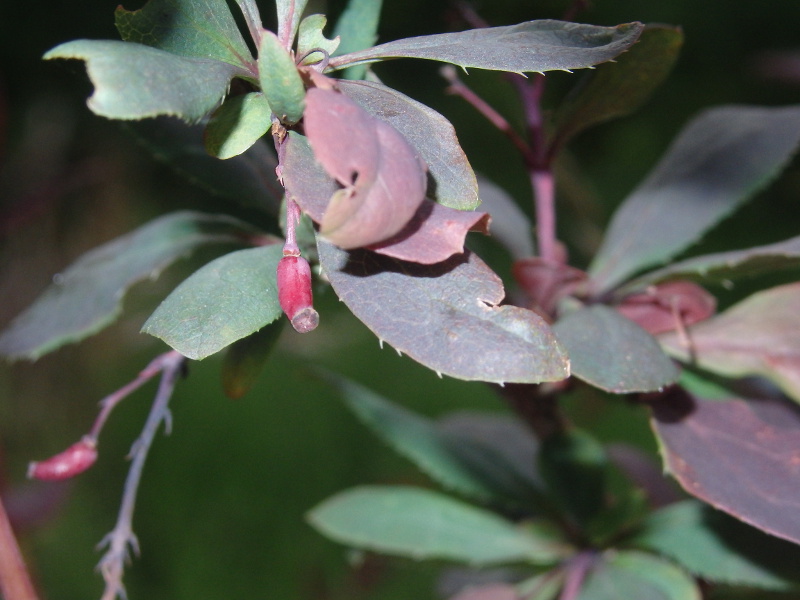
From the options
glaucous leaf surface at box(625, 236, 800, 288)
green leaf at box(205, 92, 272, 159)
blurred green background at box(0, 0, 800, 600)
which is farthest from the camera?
blurred green background at box(0, 0, 800, 600)

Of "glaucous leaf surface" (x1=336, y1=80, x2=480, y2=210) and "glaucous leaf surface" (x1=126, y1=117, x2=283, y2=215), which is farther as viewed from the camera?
"glaucous leaf surface" (x1=126, y1=117, x2=283, y2=215)

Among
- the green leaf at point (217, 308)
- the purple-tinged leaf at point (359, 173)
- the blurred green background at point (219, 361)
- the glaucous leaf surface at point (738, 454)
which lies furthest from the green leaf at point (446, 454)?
the blurred green background at point (219, 361)

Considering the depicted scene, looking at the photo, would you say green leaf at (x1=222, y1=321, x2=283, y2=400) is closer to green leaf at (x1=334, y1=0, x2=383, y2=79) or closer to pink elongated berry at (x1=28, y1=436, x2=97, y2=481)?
pink elongated berry at (x1=28, y1=436, x2=97, y2=481)

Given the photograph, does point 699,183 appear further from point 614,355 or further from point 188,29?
point 188,29

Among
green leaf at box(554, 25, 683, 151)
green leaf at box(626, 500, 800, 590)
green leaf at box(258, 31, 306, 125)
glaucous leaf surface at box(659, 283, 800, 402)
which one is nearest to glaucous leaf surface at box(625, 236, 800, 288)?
glaucous leaf surface at box(659, 283, 800, 402)

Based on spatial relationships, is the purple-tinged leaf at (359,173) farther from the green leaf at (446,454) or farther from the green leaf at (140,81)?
the green leaf at (446,454)

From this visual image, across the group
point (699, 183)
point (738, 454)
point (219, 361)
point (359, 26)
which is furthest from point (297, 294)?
point (219, 361)
